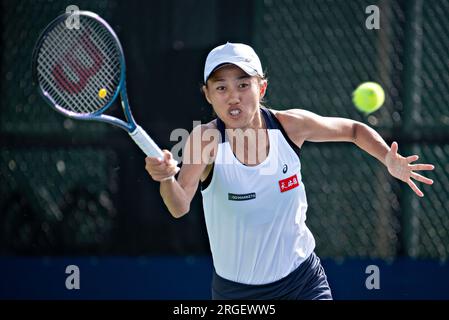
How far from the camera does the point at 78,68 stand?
384cm

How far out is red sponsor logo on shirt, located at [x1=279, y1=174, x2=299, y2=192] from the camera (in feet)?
11.3

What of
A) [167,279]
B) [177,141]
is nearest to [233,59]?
[177,141]

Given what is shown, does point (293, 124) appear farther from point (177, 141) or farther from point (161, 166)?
point (177, 141)

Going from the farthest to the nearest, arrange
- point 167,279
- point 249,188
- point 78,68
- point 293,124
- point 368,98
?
point 167,279 < point 368,98 < point 78,68 < point 293,124 < point 249,188

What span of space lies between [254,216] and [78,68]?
3.76 feet

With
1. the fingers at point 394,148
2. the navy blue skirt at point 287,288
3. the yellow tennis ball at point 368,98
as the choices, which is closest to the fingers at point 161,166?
the navy blue skirt at point 287,288

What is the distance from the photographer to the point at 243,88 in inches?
134

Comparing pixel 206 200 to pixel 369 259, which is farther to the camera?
pixel 369 259

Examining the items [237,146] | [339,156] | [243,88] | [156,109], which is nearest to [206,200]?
[237,146]

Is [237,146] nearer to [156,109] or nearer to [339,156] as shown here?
[156,109]

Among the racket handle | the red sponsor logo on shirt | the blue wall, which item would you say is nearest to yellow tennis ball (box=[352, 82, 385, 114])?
the blue wall

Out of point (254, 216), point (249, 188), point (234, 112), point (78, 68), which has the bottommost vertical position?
point (254, 216)

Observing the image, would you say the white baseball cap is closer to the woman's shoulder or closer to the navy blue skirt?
the woman's shoulder
